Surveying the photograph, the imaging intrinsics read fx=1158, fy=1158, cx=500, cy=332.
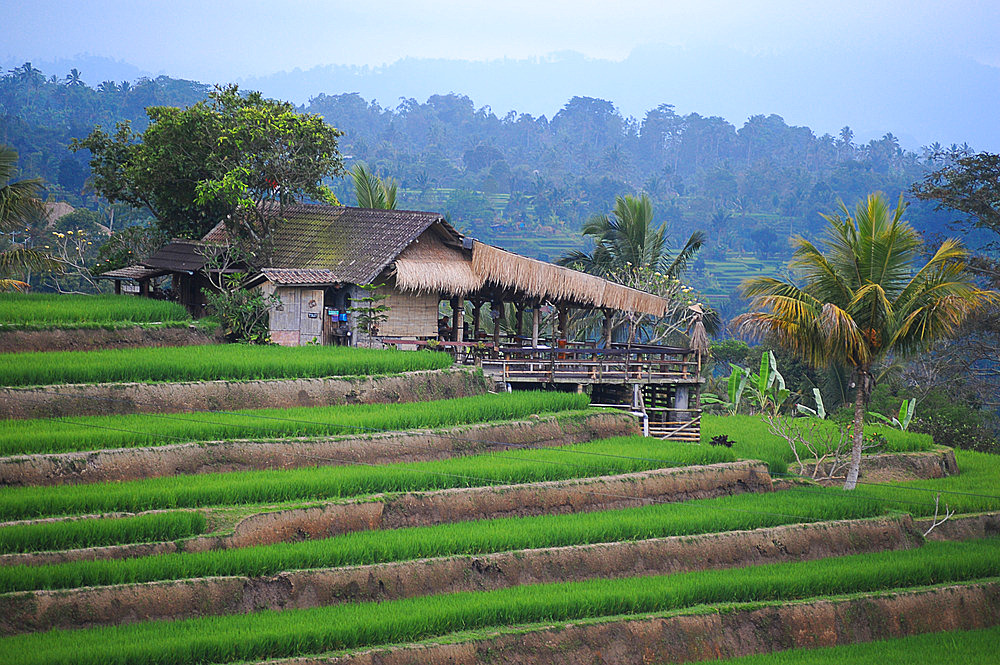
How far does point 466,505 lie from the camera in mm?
17000

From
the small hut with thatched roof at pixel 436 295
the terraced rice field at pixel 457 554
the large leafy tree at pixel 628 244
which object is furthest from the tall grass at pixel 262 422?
the large leafy tree at pixel 628 244

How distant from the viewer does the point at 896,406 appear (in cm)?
3167

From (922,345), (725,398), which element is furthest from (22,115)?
(922,345)

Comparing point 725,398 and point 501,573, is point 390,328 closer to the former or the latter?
point 501,573

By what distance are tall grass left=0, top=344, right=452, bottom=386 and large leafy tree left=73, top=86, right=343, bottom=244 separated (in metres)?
4.52

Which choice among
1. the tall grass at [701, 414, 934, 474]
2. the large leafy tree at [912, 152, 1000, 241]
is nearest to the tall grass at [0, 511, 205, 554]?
the tall grass at [701, 414, 934, 474]

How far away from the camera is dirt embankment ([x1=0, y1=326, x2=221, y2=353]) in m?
20.2

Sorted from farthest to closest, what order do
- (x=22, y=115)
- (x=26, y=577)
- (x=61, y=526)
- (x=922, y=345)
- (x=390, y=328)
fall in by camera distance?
(x=22, y=115) → (x=390, y=328) → (x=922, y=345) → (x=61, y=526) → (x=26, y=577)

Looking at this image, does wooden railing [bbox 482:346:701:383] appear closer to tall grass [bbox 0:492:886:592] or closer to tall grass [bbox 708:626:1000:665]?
tall grass [bbox 0:492:886:592]

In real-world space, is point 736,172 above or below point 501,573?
above

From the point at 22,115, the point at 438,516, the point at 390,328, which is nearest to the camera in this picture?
the point at 438,516

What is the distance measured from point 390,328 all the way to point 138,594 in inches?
480

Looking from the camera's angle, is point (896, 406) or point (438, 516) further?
point (896, 406)

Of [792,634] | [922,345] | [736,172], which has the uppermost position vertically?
[736,172]
